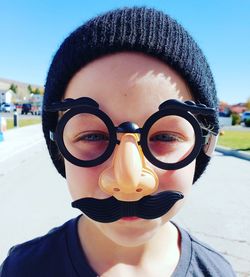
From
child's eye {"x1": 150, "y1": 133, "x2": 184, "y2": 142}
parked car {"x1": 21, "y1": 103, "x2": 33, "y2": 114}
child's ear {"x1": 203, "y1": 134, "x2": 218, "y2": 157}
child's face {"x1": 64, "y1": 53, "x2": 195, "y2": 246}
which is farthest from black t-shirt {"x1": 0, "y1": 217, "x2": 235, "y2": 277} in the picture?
parked car {"x1": 21, "y1": 103, "x2": 33, "y2": 114}

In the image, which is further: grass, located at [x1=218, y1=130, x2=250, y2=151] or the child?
grass, located at [x1=218, y1=130, x2=250, y2=151]

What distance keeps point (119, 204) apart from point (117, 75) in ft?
1.16

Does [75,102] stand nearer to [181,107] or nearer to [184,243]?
[181,107]

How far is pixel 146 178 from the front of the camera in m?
0.84

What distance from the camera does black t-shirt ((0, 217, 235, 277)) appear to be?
3.51ft

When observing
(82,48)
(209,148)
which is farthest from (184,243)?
(82,48)

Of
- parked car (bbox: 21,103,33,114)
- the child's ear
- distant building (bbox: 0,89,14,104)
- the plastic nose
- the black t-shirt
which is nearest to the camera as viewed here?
the plastic nose

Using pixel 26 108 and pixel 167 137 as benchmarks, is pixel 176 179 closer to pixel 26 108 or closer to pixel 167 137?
pixel 167 137

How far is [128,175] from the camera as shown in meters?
0.82

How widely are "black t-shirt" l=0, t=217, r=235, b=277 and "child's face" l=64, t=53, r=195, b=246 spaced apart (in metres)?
0.21

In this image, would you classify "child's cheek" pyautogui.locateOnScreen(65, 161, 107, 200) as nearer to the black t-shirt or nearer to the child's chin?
the child's chin

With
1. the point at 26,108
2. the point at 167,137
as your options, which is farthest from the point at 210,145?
the point at 26,108

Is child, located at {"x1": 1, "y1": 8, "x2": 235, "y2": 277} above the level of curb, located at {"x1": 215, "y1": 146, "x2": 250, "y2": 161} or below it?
above

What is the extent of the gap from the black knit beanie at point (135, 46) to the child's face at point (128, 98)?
0.10 ft
